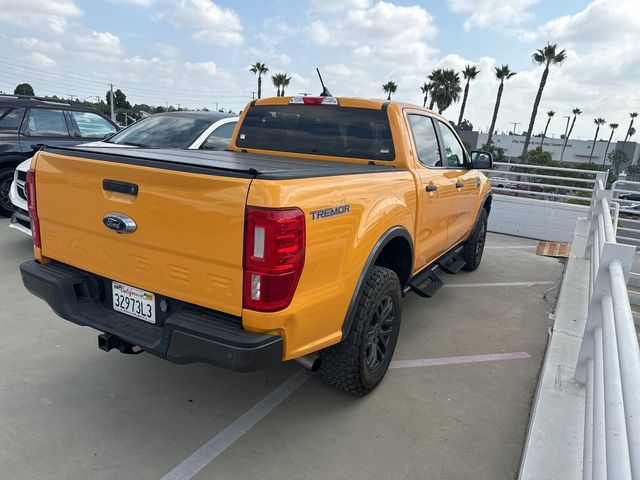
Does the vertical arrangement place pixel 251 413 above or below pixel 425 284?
below

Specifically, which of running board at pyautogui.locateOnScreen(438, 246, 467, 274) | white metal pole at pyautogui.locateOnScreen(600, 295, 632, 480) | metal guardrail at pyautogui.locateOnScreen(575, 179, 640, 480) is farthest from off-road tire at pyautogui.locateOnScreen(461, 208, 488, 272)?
white metal pole at pyautogui.locateOnScreen(600, 295, 632, 480)

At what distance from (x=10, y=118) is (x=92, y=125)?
1235 mm

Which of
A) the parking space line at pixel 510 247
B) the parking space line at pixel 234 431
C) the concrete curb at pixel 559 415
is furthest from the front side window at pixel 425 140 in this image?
the parking space line at pixel 510 247

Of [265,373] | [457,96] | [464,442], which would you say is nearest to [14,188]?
[265,373]

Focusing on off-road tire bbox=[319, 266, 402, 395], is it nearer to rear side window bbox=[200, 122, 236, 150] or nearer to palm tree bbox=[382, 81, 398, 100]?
rear side window bbox=[200, 122, 236, 150]

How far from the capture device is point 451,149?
479 cm

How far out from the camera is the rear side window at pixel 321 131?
148 inches

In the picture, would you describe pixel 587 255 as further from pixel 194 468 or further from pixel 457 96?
pixel 457 96

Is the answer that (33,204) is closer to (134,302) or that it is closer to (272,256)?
(134,302)

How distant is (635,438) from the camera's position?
1.18 meters

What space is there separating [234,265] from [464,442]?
1.77 meters

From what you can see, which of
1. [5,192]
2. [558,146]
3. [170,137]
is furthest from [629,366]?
[558,146]

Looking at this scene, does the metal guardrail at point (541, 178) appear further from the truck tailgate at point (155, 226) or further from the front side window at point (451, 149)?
the truck tailgate at point (155, 226)

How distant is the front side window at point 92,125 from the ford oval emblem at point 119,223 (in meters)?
6.60
